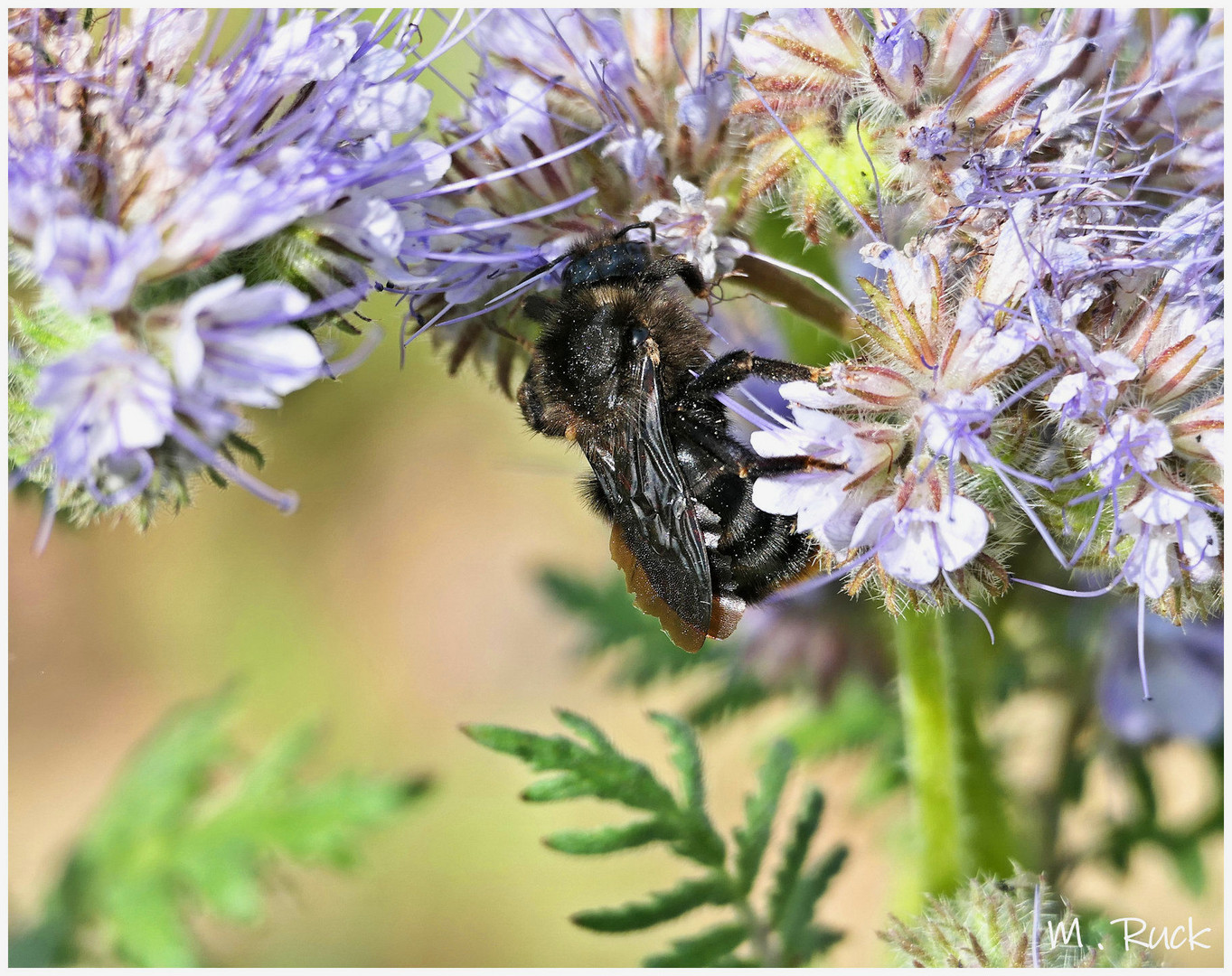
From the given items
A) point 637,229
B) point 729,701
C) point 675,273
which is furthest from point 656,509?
point 729,701

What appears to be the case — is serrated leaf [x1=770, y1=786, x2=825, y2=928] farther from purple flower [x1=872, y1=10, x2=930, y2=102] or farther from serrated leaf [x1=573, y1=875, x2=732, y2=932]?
purple flower [x1=872, y1=10, x2=930, y2=102]

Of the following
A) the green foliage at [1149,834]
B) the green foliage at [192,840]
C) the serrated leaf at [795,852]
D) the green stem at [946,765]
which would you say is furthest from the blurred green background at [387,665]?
the serrated leaf at [795,852]

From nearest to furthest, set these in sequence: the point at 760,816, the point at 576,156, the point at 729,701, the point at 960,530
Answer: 1. the point at 960,530
2. the point at 576,156
3. the point at 760,816
4. the point at 729,701

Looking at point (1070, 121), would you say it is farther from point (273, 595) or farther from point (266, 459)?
point (273, 595)

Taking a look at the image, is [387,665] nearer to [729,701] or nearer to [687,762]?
[729,701]

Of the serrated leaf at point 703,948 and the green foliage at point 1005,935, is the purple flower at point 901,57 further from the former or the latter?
the serrated leaf at point 703,948

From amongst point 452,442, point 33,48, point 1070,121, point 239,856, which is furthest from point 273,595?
point 1070,121

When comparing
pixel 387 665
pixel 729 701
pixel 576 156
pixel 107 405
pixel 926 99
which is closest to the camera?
pixel 107 405
